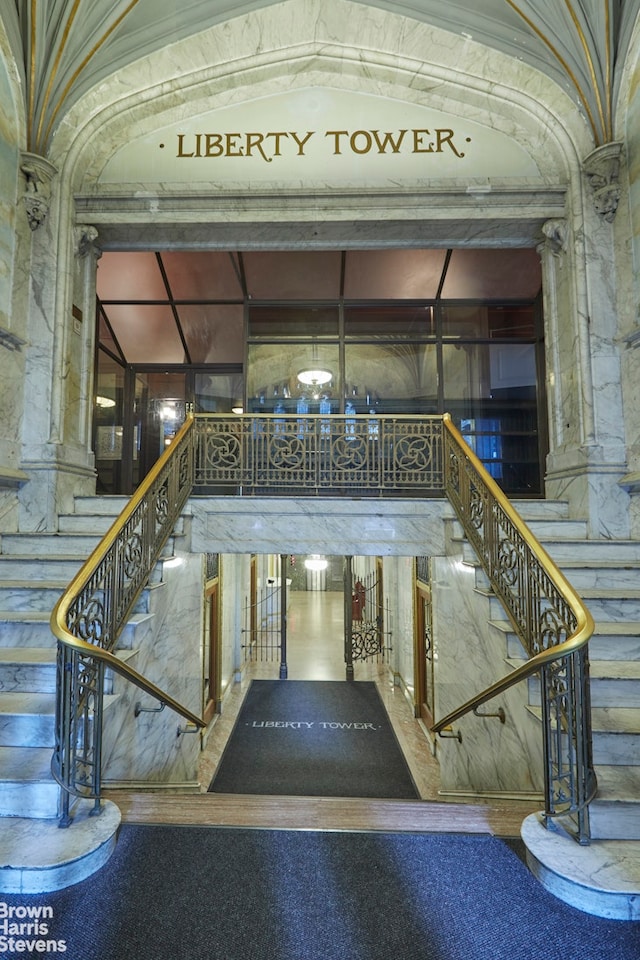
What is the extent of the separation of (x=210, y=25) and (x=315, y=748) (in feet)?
31.2

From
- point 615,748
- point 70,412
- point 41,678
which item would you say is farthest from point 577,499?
point 70,412

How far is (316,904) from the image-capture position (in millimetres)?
1938

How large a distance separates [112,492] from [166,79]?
601 centimetres

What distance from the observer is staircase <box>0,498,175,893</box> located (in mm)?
2031

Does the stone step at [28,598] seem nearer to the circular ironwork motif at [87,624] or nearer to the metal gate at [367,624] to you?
the circular ironwork motif at [87,624]

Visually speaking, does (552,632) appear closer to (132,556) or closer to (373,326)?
(132,556)

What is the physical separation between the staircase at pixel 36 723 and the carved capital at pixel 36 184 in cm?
359

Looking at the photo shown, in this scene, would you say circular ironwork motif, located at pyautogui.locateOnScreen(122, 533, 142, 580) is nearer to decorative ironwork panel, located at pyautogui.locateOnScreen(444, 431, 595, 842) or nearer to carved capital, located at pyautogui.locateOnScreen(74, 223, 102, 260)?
decorative ironwork panel, located at pyautogui.locateOnScreen(444, 431, 595, 842)

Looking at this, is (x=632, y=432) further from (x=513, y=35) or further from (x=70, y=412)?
(x=70, y=412)

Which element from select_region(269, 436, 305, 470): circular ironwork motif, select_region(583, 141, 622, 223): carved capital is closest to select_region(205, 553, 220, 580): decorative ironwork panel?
select_region(269, 436, 305, 470): circular ironwork motif

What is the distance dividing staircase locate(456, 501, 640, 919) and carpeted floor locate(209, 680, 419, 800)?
3561mm

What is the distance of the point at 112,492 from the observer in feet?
27.8

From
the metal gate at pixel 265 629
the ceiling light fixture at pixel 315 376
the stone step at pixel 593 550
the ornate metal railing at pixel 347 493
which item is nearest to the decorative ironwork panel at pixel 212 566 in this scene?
the metal gate at pixel 265 629

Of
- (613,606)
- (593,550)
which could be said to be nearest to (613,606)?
(613,606)
